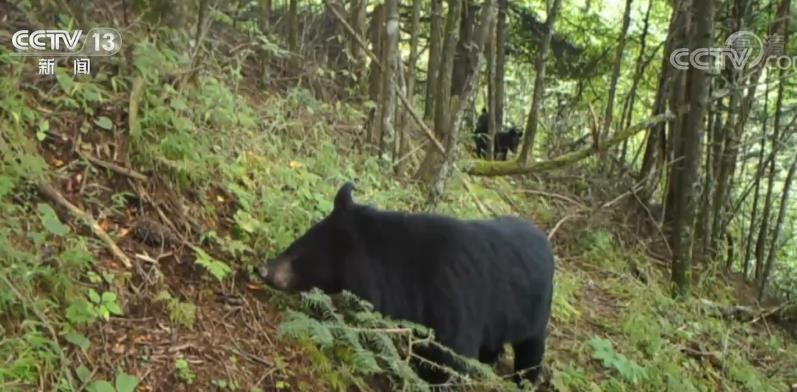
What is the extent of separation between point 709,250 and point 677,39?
2.69 meters

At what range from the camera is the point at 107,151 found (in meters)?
4.24

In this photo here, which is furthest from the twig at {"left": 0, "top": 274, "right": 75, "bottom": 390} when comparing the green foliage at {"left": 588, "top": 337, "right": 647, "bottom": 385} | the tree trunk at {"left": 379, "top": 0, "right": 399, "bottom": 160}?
the tree trunk at {"left": 379, "top": 0, "right": 399, "bottom": 160}

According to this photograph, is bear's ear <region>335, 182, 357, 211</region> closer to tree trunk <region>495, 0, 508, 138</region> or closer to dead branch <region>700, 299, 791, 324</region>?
dead branch <region>700, 299, 791, 324</region>

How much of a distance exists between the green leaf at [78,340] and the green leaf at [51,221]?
1.74 ft

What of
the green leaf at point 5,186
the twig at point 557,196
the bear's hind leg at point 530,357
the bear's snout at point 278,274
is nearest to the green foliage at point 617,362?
the bear's hind leg at point 530,357

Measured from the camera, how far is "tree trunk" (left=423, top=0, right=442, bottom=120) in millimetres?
8367

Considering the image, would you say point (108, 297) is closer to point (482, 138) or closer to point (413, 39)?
point (413, 39)

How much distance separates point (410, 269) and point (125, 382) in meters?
1.63

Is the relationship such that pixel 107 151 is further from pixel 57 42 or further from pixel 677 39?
pixel 677 39

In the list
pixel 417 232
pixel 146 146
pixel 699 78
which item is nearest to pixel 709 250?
pixel 699 78

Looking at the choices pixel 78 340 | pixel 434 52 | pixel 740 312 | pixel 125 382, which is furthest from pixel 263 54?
pixel 740 312

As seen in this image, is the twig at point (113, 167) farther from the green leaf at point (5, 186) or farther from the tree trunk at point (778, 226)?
the tree trunk at point (778, 226)
